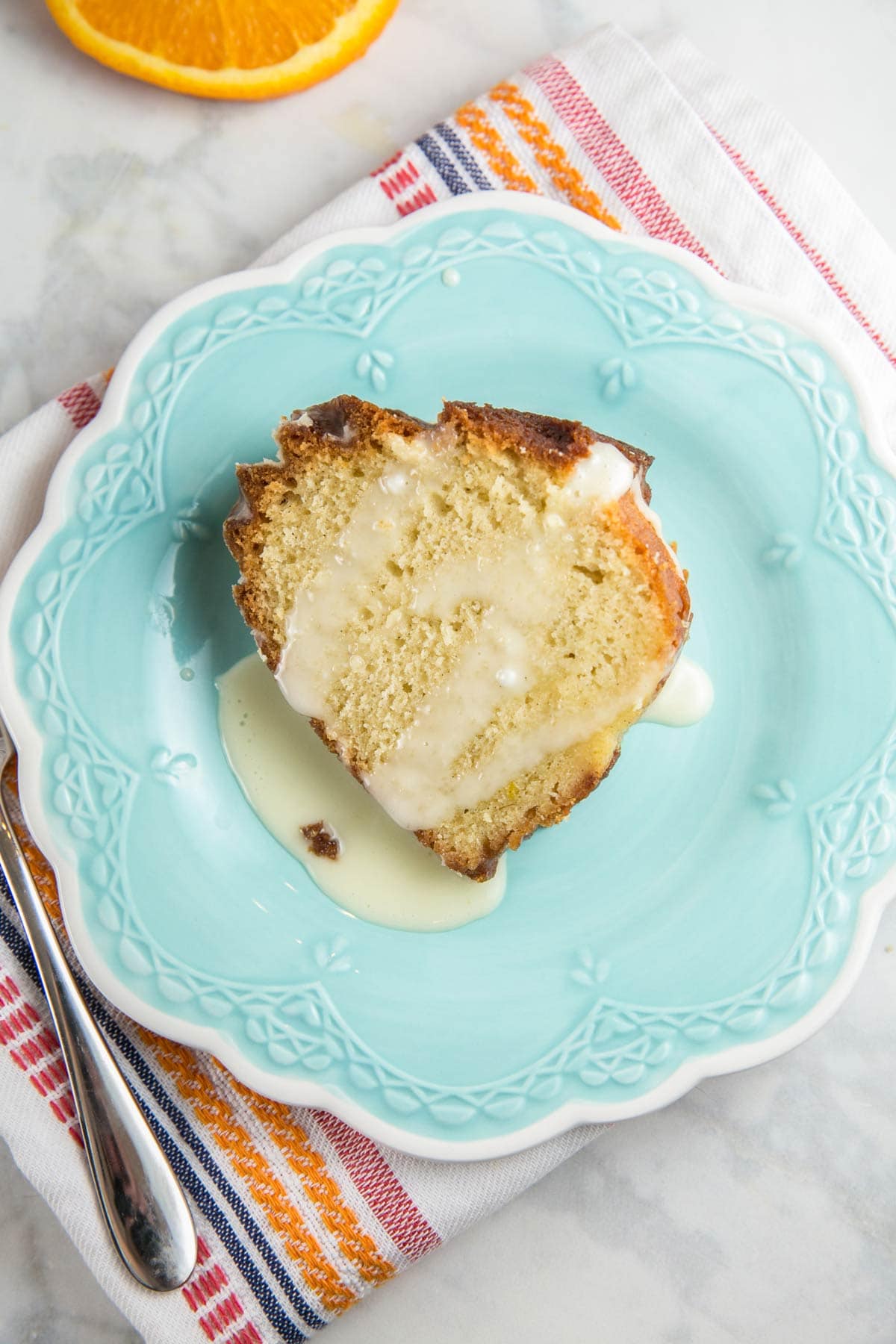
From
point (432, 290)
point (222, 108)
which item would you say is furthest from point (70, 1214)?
point (222, 108)

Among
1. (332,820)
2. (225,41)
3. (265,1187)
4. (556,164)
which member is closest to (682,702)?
(332,820)

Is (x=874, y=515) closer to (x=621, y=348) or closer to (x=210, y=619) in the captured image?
(x=621, y=348)

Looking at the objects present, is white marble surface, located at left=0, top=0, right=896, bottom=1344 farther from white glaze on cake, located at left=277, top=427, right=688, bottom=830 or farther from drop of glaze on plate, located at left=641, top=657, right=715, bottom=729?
white glaze on cake, located at left=277, top=427, right=688, bottom=830

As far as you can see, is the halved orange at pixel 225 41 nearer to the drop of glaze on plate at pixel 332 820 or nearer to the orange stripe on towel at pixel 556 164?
the orange stripe on towel at pixel 556 164

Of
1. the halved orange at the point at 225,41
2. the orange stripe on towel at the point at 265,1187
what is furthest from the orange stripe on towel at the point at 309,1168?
the halved orange at the point at 225,41

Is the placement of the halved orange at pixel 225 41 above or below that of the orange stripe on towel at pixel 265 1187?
above

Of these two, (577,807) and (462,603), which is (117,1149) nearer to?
(577,807)
